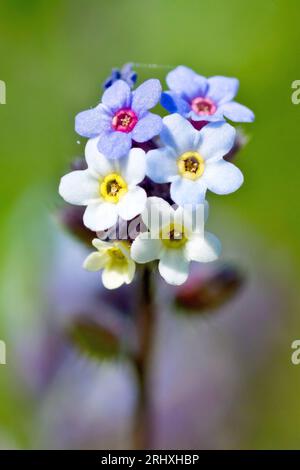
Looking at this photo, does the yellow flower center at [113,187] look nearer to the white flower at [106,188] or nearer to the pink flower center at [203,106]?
the white flower at [106,188]

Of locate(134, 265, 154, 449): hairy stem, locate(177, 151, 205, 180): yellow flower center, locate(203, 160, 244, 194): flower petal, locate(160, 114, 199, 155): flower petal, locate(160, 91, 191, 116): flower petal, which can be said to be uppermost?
locate(160, 91, 191, 116): flower petal

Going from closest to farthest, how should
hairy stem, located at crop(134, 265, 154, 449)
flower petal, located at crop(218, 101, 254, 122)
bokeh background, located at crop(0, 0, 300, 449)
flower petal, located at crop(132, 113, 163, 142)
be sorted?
flower petal, located at crop(132, 113, 163, 142) → flower petal, located at crop(218, 101, 254, 122) → hairy stem, located at crop(134, 265, 154, 449) → bokeh background, located at crop(0, 0, 300, 449)

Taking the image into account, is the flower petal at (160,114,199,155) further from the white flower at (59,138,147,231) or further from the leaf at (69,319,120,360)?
the leaf at (69,319,120,360)

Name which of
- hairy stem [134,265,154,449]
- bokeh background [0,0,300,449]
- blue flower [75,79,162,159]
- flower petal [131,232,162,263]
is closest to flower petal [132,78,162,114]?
blue flower [75,79,162,159]

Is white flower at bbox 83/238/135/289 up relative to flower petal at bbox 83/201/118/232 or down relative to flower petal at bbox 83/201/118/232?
down

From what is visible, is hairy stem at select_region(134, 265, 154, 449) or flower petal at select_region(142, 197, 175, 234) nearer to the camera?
flower petal at select_region(142, 197, 175, 234)

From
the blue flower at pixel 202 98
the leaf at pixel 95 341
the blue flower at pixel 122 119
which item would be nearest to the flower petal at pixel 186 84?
the blue flower at pixel 202 98
